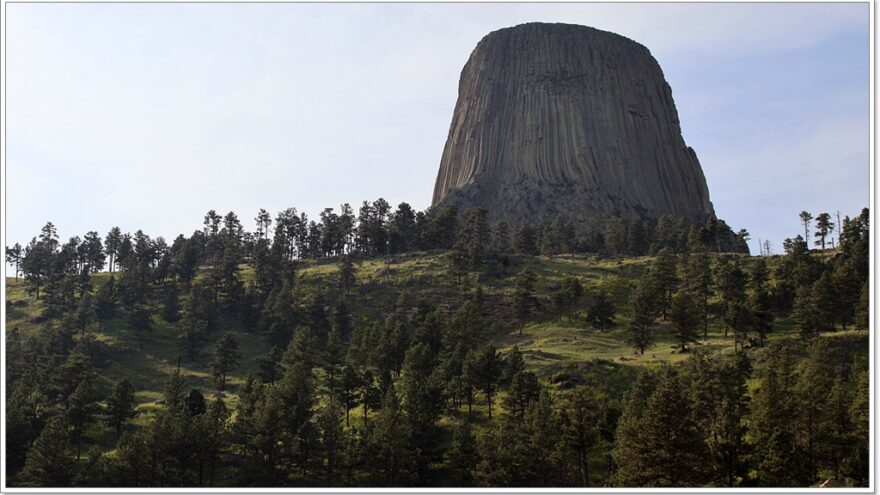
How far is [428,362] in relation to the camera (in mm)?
102000

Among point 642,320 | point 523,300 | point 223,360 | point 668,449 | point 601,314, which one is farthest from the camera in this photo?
point 523,300

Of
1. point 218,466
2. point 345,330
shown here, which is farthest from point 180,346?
point 218,466

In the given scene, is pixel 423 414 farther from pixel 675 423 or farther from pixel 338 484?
pixel 675 423

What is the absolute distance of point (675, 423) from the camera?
216 feet

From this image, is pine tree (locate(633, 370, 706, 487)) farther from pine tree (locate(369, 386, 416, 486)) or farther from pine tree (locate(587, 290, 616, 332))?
pine tree (locate(587, 290, 616, 332))

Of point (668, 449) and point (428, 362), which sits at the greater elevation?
point (428, 362)

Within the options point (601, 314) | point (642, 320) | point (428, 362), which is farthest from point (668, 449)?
point (601, 314)

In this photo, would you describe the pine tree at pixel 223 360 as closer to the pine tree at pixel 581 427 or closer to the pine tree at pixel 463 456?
the pine tree at pixel 463 456

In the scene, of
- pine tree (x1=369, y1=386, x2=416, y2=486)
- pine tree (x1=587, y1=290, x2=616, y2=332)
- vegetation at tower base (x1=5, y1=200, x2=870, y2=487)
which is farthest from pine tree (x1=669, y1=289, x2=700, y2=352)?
pine tree (x1=369, y1=386, x2=416, y2=486)

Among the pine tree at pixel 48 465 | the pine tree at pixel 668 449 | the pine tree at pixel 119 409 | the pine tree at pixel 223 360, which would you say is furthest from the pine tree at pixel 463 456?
the pine tree at pixel 223 360

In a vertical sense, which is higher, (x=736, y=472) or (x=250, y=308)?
(x=250, y=308)

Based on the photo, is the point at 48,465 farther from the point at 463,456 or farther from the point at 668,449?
the point at 668,449

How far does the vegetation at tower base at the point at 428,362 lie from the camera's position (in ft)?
238

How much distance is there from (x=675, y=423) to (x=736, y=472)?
7.49 metres
